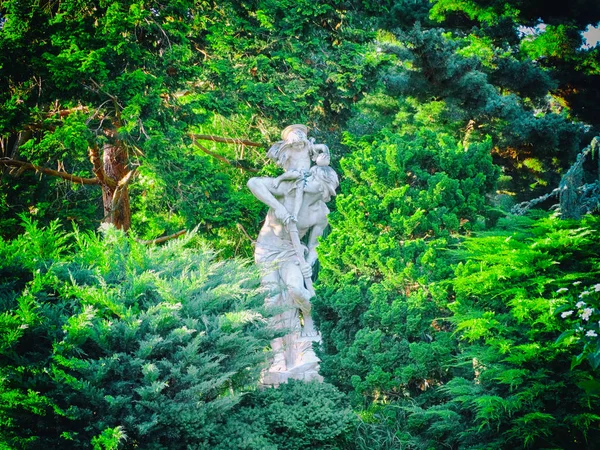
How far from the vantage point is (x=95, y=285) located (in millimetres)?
4926

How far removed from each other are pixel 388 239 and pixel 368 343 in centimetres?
105

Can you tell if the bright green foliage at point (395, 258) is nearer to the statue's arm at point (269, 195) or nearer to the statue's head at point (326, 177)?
the statue's head at point (326, 177)

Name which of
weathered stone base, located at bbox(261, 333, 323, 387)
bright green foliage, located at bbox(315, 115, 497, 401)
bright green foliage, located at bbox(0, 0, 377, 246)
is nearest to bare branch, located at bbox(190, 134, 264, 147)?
bright green foliage, located at bbox(0, 0, 377, 246)

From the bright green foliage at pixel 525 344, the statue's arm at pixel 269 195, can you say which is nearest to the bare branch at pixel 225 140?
the statue's arm at pixel 269 195

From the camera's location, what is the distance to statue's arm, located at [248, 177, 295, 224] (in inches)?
318

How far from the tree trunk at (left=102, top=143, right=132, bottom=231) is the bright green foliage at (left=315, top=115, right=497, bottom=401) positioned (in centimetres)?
477

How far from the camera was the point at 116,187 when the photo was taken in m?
10.6

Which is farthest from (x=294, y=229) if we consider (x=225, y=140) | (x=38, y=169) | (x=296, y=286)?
(x=38, y=169)

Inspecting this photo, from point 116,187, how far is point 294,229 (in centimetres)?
393

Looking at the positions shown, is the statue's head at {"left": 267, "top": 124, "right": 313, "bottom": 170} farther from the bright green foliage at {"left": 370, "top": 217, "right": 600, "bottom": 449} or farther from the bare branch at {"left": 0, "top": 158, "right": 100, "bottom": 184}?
the bare branch at {"left": 0, "top": 158, "right": 100, "bottom": 184}

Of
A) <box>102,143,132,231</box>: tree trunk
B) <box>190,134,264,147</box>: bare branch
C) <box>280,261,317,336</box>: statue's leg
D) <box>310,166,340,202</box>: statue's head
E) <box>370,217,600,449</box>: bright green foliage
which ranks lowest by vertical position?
<box>370,217,600,449</box>: bright green foliage

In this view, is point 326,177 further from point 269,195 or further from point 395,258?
point 395,258

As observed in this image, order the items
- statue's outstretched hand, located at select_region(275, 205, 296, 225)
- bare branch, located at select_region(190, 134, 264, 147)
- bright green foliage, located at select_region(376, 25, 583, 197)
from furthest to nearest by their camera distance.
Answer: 1. bare branch, located at select_region(190, 134, 264, 147)
2. bright green foliage, located at select_region(376, 25, 583, 197)
3. statue's outstretched hand, located at select_region(275, 205, 296, 225)

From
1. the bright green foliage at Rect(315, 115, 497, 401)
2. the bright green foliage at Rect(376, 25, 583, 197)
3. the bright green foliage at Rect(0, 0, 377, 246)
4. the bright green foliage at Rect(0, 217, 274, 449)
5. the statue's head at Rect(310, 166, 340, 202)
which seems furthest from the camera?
the bright green foliage at Rect(376, 25, 583, 197)
